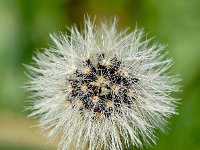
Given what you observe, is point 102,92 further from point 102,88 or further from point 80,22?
point 80,22

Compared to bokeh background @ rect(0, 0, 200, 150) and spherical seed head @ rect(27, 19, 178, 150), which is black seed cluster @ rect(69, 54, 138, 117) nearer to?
spherical seed head @ rect(27, 19, 178, 150)

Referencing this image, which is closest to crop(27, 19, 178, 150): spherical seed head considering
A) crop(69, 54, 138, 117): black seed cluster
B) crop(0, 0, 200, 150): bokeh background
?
crop(69, 54, 138, 117): black seed cluster

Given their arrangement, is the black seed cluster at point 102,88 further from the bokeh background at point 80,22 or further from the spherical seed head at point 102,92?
the bokeh background at point 80,22

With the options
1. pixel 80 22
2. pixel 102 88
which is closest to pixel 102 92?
pixel 102 88

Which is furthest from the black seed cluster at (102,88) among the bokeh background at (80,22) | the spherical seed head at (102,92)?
the bokeh background at (80,22)

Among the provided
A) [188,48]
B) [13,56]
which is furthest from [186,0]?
[13,56]

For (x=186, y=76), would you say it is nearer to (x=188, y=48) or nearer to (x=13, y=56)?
(x=188, y=48)

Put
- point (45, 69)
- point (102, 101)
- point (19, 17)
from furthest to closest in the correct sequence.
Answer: point (19, 17) < point (45, 69) < point (102, 101)
